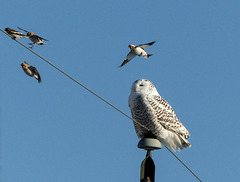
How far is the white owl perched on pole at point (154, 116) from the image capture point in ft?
29.7

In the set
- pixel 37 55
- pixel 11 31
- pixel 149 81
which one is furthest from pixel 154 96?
pixel 37 55

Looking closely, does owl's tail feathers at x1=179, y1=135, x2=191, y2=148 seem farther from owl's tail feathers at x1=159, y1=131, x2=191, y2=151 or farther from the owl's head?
the owl's head

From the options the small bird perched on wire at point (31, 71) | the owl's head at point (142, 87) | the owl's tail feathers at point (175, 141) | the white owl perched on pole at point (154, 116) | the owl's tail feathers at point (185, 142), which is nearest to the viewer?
the small bird perched on wire at point (31, 71)

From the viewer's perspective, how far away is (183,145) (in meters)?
9.45

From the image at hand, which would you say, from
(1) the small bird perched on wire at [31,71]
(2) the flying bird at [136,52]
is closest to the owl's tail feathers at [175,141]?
(2) the flying bird at [136,52]

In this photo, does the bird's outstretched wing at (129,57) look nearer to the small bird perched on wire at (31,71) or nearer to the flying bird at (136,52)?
the flying bird at (136,52)

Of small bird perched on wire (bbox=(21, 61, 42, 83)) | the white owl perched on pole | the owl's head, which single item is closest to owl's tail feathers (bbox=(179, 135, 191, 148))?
the white owl perched on pole

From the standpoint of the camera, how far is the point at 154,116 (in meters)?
9.08

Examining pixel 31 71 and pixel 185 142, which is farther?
pixel 185 142

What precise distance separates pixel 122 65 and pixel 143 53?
474mm

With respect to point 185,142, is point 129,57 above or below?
above

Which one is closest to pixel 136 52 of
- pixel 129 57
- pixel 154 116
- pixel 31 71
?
pixel 129 57

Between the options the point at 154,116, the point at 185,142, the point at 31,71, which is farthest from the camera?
the point at 185,142

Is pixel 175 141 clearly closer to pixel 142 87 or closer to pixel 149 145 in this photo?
pixel 142 87
